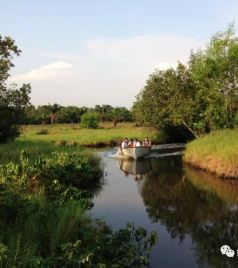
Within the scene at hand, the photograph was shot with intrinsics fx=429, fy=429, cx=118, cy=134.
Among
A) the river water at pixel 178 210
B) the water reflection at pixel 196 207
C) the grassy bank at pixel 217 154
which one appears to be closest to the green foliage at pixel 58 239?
the river water at pixel 178 210

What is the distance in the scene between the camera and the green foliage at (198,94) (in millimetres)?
38781

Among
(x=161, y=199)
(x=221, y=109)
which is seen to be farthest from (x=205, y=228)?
(x=221, y=109)

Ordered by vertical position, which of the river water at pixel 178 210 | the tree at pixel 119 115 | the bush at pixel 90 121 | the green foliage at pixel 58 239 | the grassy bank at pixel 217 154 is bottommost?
the river water at pixel 178 210

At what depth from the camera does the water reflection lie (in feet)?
43.9

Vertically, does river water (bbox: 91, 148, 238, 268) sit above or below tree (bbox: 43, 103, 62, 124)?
below

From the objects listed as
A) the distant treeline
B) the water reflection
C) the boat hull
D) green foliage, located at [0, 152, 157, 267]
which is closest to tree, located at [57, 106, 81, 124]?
the distant treeline

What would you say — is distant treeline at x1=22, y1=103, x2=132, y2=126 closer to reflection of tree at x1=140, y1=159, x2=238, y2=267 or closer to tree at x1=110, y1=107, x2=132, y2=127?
tree at x1=110, y1=107, x2=132, y2=127

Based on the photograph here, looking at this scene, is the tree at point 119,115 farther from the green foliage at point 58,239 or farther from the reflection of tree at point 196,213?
the green foliage at point 58,239

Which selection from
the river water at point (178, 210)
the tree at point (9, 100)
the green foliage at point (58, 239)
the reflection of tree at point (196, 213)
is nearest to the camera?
the green foliage at point (58, 239)

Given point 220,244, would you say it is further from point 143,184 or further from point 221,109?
point 221,109

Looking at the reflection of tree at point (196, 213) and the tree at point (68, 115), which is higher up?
the tree at point (68, 115)

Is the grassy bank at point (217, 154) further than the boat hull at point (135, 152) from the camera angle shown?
No

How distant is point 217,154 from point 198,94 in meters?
15.3

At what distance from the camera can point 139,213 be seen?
17.8 meters
